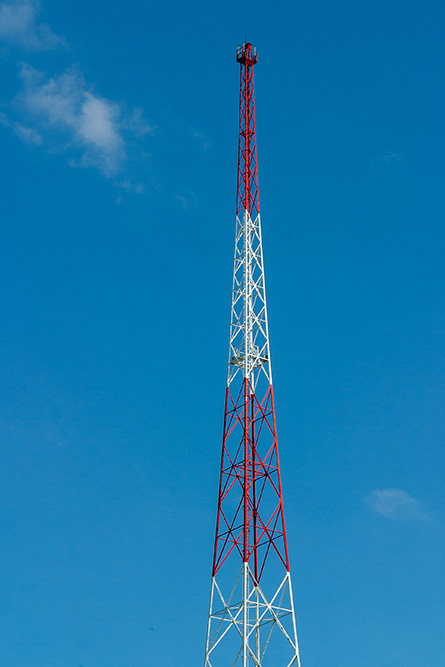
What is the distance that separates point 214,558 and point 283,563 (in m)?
4.69

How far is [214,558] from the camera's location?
57.7 meters

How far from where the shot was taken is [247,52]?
2817 inches

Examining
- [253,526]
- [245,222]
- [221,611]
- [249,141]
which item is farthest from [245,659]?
[249,141]

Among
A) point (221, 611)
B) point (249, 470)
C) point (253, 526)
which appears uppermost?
point (249, 470)

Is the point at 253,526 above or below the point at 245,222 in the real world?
below

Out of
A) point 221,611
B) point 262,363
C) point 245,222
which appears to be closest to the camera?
point 221,611

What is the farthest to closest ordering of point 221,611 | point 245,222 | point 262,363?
1. point 245,222
2. point 262,363
3. point 221,611

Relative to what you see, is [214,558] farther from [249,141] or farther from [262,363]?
[249,141]

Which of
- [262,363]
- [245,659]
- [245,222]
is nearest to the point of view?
[245,659]

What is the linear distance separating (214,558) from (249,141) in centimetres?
3288

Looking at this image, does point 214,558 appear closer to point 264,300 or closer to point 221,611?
point 221,611

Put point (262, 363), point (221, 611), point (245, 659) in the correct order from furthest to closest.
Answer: point (262, 363)
point (221, 611)
point (245, 659)

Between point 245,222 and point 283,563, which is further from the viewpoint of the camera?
point 245,222

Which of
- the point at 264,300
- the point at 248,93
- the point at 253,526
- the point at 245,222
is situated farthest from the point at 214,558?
the point at 248,93
